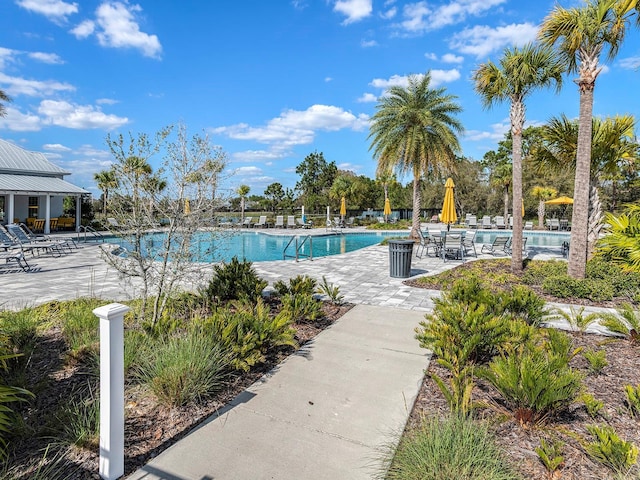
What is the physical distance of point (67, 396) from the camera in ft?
9.28

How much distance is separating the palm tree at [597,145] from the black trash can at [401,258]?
4.36 metres

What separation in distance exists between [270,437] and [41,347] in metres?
3.02

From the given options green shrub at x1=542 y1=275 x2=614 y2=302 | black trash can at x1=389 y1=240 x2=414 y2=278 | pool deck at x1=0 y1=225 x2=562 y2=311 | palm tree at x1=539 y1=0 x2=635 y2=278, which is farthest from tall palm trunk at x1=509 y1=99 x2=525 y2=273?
black trash can at x1=389 y1=240 x2=414 y2=278

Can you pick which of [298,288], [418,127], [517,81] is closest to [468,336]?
[298,288]

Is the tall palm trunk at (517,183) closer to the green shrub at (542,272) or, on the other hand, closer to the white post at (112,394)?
the green shrub at (542,272)

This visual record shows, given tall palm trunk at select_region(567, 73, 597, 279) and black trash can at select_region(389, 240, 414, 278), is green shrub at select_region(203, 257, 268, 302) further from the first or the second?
tall palm trunk at select_region(567, 73, 597, 279)

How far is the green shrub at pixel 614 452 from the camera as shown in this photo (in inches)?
75.0

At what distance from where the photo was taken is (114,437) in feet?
6.40

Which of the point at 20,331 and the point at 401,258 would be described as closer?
the point at 20,331

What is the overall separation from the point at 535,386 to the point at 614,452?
51 cm

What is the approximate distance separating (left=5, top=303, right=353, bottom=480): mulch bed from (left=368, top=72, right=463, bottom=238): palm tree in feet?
43.2

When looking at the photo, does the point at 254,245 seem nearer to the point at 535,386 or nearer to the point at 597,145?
the point at 597,145

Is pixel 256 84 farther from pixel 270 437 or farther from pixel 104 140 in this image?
pixel 270 437

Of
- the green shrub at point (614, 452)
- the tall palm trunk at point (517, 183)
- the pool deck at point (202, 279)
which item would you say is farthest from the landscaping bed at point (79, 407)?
the tall palm trunk at point (517, 183)
